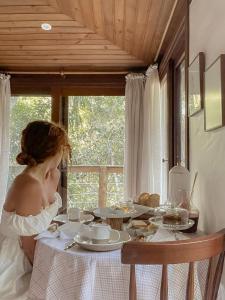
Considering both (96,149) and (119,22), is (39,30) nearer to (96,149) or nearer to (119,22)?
(119,22)

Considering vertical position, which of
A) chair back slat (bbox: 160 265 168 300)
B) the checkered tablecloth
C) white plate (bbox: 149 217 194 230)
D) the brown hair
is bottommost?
the checkered tablecloth

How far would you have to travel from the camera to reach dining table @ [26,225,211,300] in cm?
A: 104

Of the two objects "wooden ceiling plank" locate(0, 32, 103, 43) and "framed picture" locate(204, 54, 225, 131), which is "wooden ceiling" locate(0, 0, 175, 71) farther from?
"framed picture" locate(204, 54, 225, 131)

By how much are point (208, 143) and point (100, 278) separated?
88 centimetres

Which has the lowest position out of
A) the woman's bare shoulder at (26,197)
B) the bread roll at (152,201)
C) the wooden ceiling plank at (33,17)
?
the bread roll at (152,201)

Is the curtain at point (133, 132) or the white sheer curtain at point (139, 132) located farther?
the curtain at point (133, 132)

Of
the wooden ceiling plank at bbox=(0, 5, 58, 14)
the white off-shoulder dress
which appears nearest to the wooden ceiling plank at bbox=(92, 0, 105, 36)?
the wooden ceiling plank at bbox=(0, 5, 58, 14)

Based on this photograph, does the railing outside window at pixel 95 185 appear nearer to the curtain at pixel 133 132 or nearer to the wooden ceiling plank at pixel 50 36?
the curtain at pixel 133 132

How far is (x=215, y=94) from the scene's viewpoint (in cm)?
140

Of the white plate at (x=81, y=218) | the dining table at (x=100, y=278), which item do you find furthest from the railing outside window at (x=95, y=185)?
the dining table at (x=100, y=278)

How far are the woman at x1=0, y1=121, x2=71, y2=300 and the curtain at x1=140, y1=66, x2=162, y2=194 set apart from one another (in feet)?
6.56

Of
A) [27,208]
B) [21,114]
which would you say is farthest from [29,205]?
[21,114]

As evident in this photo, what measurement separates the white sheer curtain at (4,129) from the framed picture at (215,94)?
9.49 ft

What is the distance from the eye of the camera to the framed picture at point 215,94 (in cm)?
130
